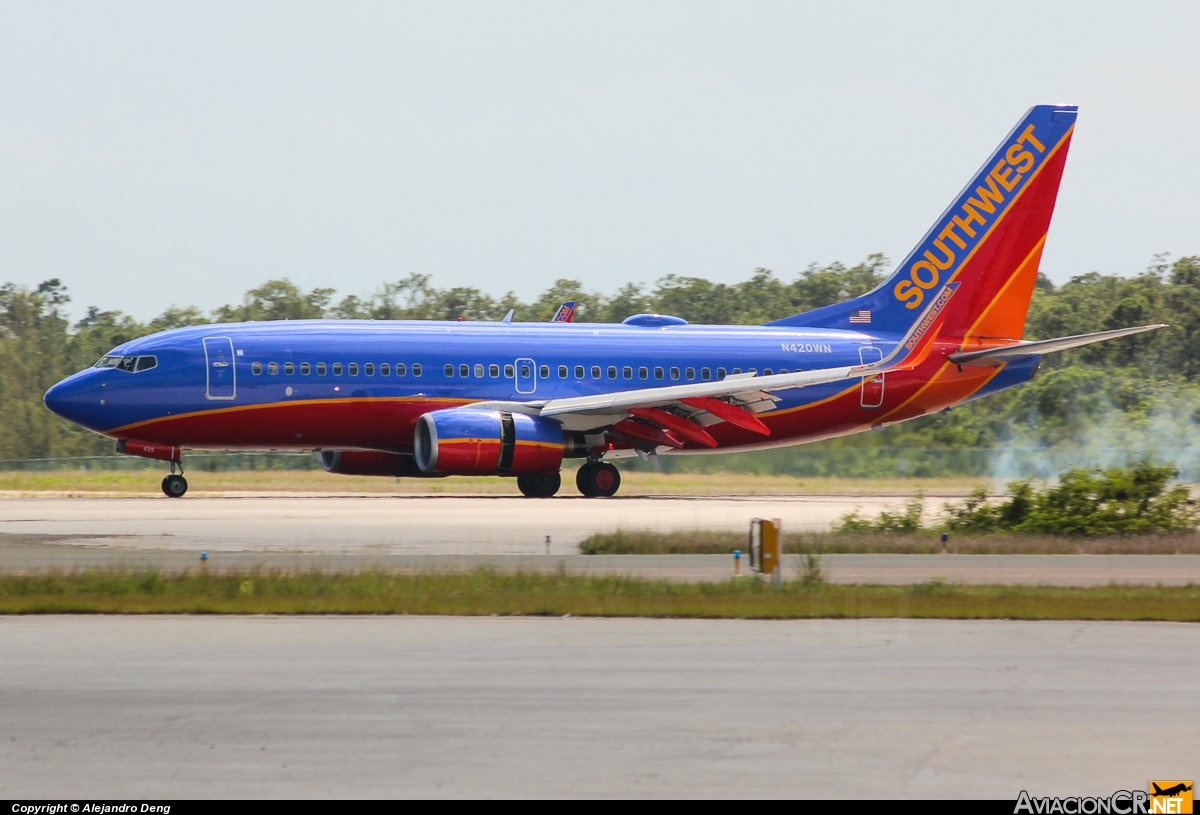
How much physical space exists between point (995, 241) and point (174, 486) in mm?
24285

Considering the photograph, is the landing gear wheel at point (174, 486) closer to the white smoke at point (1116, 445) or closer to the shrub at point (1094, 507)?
the shrub at point (1094, 507)

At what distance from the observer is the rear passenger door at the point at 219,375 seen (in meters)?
32.8

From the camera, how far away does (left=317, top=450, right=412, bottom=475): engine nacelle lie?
3641 centimetres

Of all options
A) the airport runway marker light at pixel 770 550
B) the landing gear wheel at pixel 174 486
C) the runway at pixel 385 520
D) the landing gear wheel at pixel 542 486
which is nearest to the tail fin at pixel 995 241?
the runway at pixel 385 520

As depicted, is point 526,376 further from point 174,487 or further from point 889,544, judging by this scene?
point 889,544

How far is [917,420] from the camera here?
61031 millimetres

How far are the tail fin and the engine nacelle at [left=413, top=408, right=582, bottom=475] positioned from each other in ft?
38.1

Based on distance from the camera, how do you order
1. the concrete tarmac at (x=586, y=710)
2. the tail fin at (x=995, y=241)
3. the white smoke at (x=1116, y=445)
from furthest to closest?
the white smoke at (x=1116, y=445) < the tail fin at (x=995, y=241) < the concrete tarmac at (x=586, y=710)

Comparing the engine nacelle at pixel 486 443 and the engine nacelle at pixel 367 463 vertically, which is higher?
the engine nacelle at pixel 486 443

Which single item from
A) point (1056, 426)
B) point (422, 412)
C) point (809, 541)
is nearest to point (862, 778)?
point (809, 541)

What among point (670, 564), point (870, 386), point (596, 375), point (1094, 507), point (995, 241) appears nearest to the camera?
point (670, 564)

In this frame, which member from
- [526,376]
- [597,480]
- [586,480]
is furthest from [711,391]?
[526,376]

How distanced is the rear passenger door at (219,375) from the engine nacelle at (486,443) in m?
4.57

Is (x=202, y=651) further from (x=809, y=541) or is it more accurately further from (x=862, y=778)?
(x=809, y=541)
